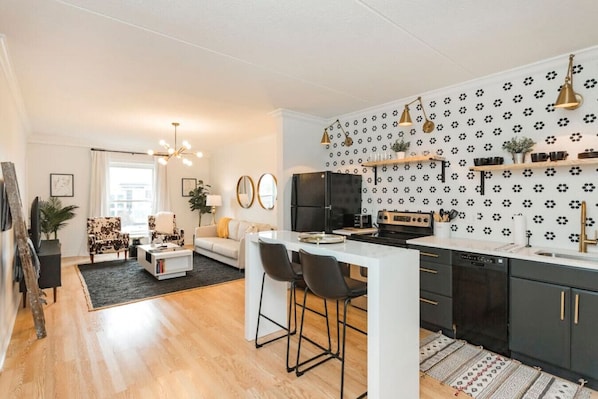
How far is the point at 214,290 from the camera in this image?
4418 mm

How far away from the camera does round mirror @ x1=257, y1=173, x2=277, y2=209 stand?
6.36 meters

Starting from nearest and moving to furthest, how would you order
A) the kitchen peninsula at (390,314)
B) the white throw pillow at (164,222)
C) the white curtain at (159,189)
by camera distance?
the kitchen peninsula at (390,314) → the white throw pillow at (164,222) → the white curtain at (159,189)

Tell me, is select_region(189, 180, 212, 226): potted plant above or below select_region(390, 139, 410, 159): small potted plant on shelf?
below

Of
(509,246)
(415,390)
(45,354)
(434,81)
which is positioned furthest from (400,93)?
(45,354)

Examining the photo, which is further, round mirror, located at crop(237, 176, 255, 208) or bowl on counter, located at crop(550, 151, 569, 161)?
round mirror, located at crop(237, 176, 255, 208)

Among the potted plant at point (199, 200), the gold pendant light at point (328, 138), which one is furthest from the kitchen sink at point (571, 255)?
the potted plant at point (199, 200)

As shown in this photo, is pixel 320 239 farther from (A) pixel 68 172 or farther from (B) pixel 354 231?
(A) pixel 68 172

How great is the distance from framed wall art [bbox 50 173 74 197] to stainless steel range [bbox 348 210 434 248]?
630 centimetres

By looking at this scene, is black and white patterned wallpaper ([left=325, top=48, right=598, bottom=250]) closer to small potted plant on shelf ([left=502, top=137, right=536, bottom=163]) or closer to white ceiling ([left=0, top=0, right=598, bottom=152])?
small potted plant on shelf ([left=502, top=137, right=536, bottom=163])

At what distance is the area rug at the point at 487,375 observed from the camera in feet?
6.98

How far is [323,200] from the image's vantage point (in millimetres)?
4078

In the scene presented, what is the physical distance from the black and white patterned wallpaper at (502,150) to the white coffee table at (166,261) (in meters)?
3.27

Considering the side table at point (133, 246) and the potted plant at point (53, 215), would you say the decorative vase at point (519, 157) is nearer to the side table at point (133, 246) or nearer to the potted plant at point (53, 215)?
the side table at point (133, 246)

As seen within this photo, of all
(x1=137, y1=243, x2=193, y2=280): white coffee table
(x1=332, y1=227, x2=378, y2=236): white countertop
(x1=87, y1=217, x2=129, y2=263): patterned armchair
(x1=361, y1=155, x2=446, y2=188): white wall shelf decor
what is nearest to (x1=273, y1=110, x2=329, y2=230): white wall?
(x1=332, y1=227, x2=378, y2=236): white countertop
